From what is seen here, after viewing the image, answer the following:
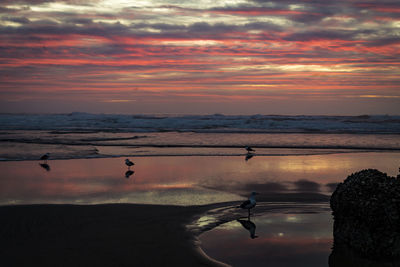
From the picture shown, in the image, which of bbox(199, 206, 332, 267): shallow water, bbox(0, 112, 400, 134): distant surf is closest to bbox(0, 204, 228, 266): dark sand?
bbox(199, 206, 332, 267): shallow water

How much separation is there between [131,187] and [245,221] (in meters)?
5.33

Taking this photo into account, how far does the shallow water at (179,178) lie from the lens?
12.0m

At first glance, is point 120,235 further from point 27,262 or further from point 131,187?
point 131,187

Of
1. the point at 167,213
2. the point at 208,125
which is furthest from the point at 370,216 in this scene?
the point at 208,125

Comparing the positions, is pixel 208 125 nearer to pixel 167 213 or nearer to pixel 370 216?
pixel 167 213

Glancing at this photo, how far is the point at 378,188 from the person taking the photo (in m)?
7.34

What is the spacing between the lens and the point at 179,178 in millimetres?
15242

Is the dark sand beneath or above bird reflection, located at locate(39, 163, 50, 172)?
beneath

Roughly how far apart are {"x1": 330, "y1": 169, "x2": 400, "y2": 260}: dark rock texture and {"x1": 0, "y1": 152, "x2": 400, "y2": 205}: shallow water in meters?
4.17

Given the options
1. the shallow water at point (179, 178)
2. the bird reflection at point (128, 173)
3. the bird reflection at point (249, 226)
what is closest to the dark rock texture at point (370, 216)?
the bird reflection at point (249, 226)

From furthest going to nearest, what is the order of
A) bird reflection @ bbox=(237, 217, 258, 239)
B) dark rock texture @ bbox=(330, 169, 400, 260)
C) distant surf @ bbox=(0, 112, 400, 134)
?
distant surf @ bbox=(0, 112, 400, 134) → bird reflection @ bbox=(237, 217, 258, 239) → dark rock texture @ bbox=(330, 169, 400, 260)

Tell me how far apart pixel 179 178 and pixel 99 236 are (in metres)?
7.14

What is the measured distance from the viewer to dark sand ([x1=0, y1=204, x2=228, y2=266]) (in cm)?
708

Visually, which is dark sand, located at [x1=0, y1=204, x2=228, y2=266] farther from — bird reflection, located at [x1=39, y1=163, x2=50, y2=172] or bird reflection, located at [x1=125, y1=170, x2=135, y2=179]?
bird reflection, located at [x1=39, y1=163, x2=50, y2=172]
